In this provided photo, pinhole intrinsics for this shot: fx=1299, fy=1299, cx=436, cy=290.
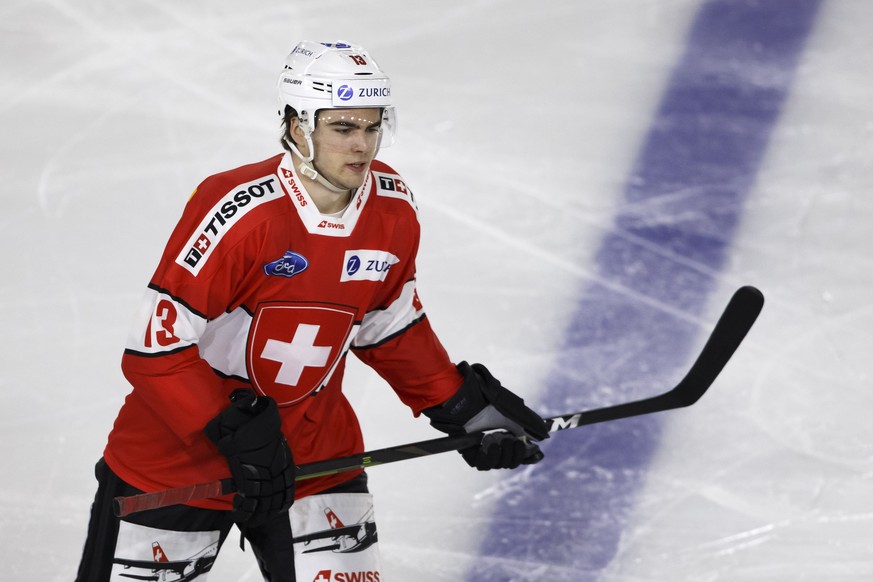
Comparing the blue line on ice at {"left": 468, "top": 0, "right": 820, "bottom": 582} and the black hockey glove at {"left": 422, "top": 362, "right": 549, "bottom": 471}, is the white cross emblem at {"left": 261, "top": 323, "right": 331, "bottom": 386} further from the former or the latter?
the blue line on ice at {"left": 468, "top": 0, "right": 820, "bottom": 582}

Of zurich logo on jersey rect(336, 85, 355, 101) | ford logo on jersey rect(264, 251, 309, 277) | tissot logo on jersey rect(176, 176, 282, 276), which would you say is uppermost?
zurich logo on jersey rect(336, 85, 355, 101)

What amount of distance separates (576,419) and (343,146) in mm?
817

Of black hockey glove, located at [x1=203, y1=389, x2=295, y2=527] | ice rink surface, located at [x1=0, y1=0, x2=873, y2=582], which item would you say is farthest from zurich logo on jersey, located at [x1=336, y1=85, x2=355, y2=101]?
ice rink surface, located at [x1=0, y1=0, x2=873, y2=582]

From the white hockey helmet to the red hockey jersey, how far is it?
0.12 m

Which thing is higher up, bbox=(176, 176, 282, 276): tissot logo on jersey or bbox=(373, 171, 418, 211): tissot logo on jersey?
bbox=(176, 176, 282, 276): tissot logo on jersey

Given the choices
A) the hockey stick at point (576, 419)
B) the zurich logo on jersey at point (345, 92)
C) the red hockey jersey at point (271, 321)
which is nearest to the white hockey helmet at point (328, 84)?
the zurich logo on jersey at point (345, 92)

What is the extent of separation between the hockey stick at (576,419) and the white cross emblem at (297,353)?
0.18m

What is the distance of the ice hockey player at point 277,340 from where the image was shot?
7.59ft

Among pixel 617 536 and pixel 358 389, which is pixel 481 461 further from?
pixel 358 389

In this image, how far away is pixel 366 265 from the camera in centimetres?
248

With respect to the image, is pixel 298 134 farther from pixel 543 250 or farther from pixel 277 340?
pixel 543 250

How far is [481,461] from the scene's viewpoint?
8.89 ft

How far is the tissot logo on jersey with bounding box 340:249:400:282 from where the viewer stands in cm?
246

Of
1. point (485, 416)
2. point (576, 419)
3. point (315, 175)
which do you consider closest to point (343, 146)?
point (315, 175)
